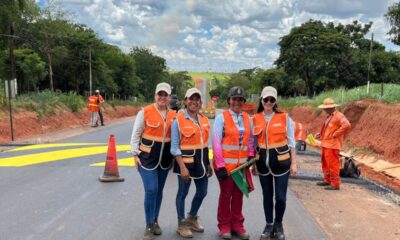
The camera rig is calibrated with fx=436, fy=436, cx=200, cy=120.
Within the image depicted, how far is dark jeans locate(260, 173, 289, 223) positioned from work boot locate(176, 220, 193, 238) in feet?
3.47

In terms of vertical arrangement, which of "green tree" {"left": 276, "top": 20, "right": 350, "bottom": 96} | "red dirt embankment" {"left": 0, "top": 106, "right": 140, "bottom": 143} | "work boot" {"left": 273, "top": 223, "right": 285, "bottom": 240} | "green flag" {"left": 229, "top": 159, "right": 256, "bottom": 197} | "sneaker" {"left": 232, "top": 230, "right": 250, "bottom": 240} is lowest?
"red dirt embankment" {"left": 0, "top": 106, "right": 140, "bottom": 143}

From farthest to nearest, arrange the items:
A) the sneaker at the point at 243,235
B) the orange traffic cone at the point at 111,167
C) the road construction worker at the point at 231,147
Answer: the orange traffic cone at the point at 111,167 → the sneaker at the point at 243,235 → the road construction worker at the point at 231,147

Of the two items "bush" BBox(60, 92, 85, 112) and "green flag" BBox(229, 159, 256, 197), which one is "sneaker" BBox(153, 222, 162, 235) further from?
"bush" BBox(60, 92, 85, 112)

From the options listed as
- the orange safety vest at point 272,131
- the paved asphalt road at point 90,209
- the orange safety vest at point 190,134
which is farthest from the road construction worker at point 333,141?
the orange safety vest at point 190,134

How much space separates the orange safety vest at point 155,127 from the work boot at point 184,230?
1.15 metres

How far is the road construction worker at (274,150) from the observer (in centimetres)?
548

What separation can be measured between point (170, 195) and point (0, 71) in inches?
1726

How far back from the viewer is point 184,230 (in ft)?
18.8

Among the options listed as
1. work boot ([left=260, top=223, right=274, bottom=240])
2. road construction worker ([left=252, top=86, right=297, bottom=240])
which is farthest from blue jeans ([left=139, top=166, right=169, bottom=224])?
work boot ([left=260, top=223, right=274, bottom=240])

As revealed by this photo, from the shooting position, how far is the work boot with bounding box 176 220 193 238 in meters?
5.68

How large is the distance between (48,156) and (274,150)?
9.03 metres

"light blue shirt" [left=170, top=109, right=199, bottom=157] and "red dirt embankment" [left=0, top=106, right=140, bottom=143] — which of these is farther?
"red dirt embankment" [left=0, top=106, right=140, bottom=143]

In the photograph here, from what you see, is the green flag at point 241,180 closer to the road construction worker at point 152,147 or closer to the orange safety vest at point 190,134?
the orange safety vest at point 190,134

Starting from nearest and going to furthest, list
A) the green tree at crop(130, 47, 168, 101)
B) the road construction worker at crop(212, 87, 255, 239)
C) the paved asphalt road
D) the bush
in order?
the road construction worker at crop(212, 87, 255, 239) → the paved asphalt road → the bush → the green tree at crop(130, 47, 168, 101)
